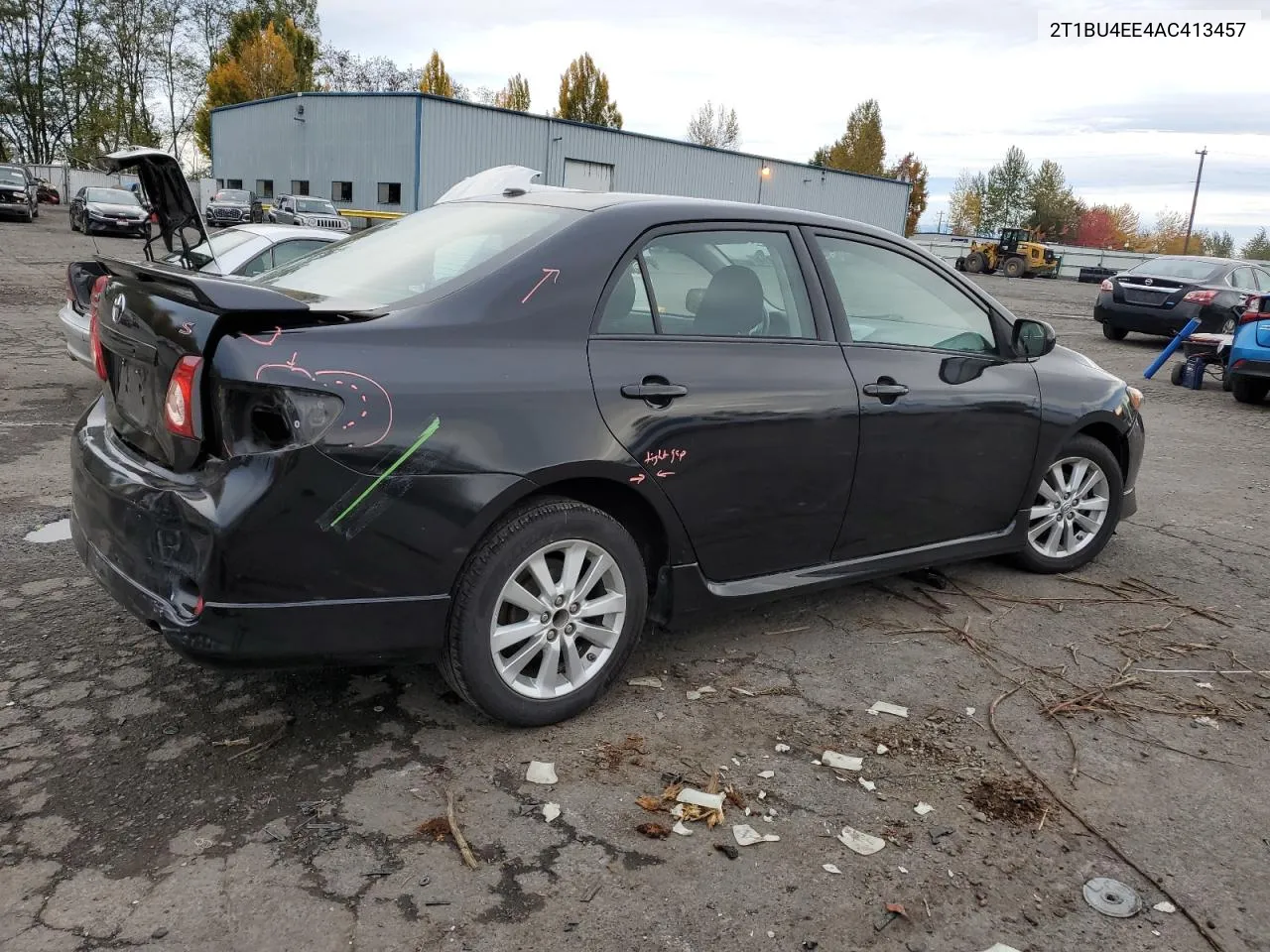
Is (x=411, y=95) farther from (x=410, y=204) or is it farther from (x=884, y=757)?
(x=884, y=757)

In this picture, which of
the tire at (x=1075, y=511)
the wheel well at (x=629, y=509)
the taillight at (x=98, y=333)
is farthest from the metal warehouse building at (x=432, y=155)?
the wheel well at (x=629, y=509)

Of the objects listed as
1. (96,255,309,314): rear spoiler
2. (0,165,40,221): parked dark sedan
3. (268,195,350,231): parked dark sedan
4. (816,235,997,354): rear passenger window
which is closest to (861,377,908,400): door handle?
(816,235,997,354): rear passenger window

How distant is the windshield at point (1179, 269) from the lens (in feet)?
53.4

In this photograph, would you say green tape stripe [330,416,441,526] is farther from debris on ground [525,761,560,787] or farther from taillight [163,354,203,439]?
debris on ground [525,761,560,787]

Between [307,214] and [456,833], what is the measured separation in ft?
88.8

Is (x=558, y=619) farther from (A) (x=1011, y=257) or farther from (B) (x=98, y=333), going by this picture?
(A) (x=1011, y=257)

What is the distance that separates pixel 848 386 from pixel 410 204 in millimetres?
32470

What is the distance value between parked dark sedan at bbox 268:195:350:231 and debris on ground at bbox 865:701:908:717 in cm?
2307

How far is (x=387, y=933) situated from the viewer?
7.22ft

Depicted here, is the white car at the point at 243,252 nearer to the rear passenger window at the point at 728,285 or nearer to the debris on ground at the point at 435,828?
the rear passenger window at the point at 728,285

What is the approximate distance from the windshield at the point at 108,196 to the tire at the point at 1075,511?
31.1m

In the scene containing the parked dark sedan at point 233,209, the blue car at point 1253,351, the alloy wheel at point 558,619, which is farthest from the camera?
the parked dark sedan at point 233,209

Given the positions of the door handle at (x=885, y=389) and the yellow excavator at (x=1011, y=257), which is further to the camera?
the yellow excavator at (x=1011, y=257)

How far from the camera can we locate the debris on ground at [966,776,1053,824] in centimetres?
280
